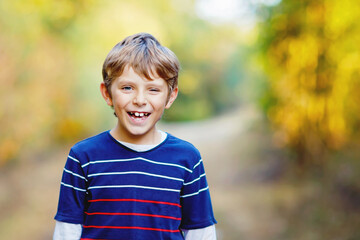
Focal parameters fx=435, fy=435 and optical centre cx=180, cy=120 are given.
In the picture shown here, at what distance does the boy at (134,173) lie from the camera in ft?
4.67

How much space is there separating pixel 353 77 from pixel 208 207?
10.9 feet

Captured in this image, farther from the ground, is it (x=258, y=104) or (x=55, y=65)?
(x=55, y=65)

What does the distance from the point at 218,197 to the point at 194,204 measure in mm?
5597

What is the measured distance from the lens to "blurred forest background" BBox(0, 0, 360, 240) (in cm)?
446

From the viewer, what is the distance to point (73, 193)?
4.70ft

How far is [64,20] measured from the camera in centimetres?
607

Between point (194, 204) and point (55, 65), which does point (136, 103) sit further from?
point (55, 65)

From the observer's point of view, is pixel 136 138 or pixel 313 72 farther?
pixel 313 72

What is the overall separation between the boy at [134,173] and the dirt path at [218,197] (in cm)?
392

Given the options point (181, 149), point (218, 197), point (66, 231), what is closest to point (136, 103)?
point (181, 149)

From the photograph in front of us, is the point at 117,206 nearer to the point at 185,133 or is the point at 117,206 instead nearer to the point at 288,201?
the point at 288,201

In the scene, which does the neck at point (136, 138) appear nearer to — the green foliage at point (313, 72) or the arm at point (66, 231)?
the arm at point (66, 231)

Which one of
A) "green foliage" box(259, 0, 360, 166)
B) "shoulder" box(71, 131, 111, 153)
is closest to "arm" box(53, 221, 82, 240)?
"shoulder" box(71, 131, 111, 153)

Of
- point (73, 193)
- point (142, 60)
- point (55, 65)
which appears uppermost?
point (55, 65)
